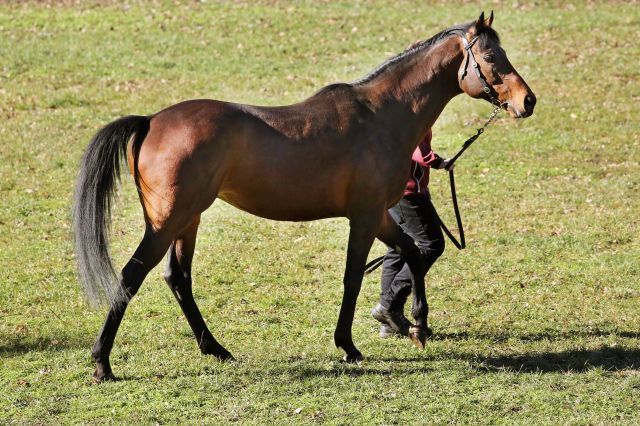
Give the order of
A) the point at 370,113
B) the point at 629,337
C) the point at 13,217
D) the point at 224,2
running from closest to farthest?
the point at 370,113 → the point at 629,337 → the point at 13,217 → the point at 224,2

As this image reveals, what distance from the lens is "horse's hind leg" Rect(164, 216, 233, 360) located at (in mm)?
7600

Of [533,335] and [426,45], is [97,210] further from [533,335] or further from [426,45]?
[533,335]

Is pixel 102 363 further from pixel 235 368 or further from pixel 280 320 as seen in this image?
pixel 280 320

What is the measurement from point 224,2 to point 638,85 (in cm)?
875

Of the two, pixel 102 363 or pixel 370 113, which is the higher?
pixel 370 113

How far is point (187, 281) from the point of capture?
7652 millimetres

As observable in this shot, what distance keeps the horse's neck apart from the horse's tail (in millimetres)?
1985

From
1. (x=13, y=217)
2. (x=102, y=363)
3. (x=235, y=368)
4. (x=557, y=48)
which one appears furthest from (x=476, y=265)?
(x=557, y=48)

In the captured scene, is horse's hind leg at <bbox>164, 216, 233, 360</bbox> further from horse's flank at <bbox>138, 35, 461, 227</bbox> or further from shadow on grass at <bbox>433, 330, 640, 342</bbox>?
shadow on grass at <bbox>433, 330, 640, 342</bbox>

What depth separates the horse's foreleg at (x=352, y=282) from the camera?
7.58 meters

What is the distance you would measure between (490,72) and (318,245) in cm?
396

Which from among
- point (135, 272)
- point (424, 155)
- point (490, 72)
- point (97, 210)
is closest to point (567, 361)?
point (424, 155)

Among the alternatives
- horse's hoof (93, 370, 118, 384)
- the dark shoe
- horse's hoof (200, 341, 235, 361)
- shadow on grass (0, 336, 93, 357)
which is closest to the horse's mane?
the dark shoe

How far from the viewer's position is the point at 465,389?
712 cm
